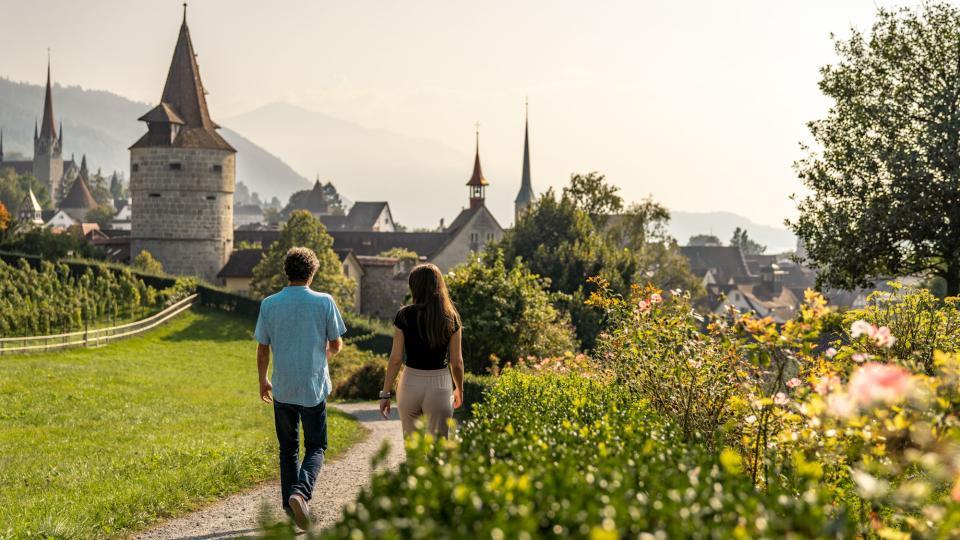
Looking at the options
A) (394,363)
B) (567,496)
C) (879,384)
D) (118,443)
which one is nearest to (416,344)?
(394,363)

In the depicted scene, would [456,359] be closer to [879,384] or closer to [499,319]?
[879,384]

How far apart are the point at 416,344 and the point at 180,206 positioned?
5555cm

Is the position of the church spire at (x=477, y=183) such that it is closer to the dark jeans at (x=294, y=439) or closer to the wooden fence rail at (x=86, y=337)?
the wooden fence rail at (x=86, y=337)

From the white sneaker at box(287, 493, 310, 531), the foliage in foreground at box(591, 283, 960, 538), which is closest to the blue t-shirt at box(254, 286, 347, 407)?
the white sneaker at box(287, 493, 310, 531)

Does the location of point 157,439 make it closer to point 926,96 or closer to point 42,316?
point 926,96

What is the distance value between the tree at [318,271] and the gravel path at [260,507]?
39.7 metres

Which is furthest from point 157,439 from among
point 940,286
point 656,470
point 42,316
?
point 940,286

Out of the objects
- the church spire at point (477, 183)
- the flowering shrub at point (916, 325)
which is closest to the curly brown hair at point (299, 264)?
the flowering shrub at point (916, 325)

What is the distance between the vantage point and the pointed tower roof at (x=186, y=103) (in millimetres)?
60562

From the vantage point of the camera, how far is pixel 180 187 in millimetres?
60281

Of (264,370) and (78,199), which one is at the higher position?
(78,199)

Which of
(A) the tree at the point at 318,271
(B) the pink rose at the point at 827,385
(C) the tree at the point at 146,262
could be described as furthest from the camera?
(C) the tree at the point at 146,262

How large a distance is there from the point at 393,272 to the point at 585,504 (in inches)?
2532

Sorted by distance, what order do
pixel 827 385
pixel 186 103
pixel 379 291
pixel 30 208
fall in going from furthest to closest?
1. pixel 30 208
2. pixel 379 291
3. pixel 186 103
4. pixel 827 385
